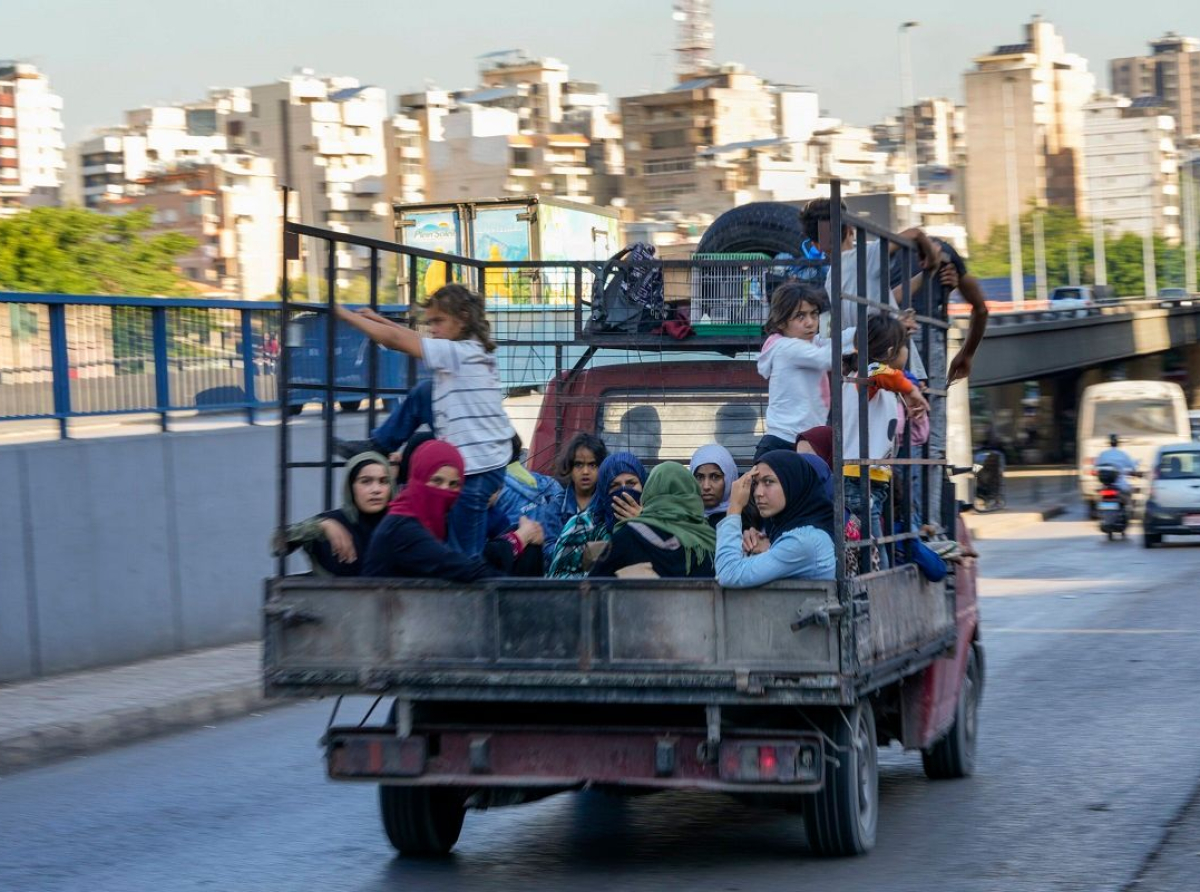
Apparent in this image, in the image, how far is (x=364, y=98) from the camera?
169000mm

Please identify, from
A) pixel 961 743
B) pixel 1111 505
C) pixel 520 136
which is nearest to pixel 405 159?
pixel 520 136

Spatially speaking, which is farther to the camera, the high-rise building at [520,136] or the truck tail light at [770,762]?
the high-rise building at [520,136]

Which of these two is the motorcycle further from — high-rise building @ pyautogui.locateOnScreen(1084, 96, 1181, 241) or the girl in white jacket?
high-rise building @ pyautogui.locateOnScreen(1084, 96, 1181, 241)

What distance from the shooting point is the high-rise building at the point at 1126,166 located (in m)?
184

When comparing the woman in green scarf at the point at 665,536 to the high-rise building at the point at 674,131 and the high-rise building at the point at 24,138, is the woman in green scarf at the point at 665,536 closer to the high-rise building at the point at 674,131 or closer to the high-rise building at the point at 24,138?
the high-rise building at the point at 674,131

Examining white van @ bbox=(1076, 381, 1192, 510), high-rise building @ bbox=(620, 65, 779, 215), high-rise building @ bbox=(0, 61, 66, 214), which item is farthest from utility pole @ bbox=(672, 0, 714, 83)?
white van @ bbox=(1076, 381, 1192, 510)

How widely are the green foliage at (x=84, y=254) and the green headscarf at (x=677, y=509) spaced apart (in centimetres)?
5444

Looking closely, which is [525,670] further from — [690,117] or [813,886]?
[690,117]

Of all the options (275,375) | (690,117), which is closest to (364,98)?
(690,117)

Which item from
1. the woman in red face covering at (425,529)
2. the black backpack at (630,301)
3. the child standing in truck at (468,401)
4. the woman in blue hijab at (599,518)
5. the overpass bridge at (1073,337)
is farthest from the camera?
the overpass bridge at (1073,337)

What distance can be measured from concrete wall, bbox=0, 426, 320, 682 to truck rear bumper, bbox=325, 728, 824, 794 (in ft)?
20.6

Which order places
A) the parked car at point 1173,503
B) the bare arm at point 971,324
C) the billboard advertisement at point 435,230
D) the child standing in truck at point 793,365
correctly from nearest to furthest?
the child standing in truck at point 793,365, the bare arm at point 971,324, the parked car at point 1173,503, the billboard advertisement at point 435,230

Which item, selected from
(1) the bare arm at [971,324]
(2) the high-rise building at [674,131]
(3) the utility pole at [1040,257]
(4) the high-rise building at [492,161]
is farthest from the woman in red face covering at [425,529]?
(2) the high-rise building at [674,131]

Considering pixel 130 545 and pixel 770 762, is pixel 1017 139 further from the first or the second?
pixel 770 762
